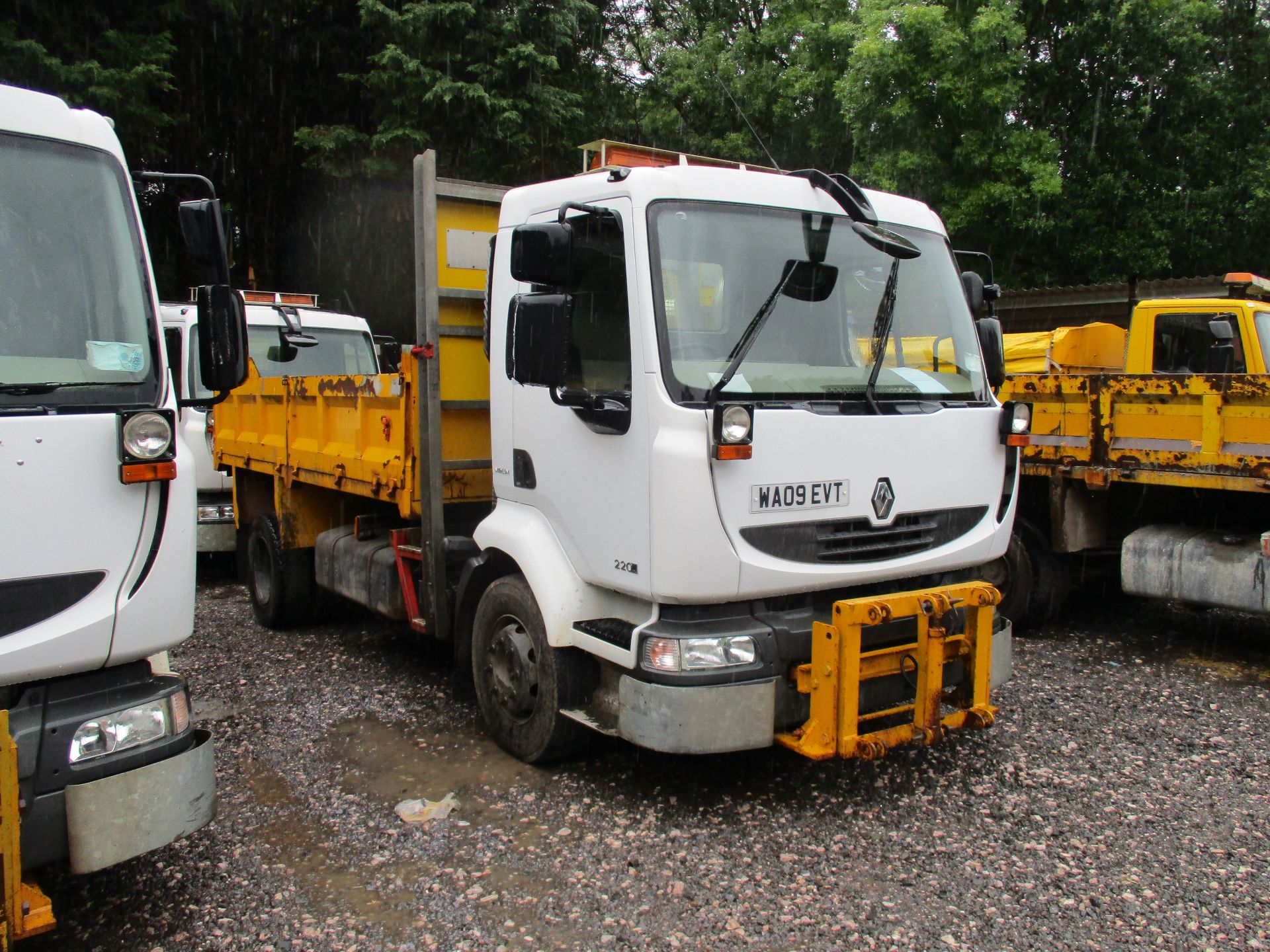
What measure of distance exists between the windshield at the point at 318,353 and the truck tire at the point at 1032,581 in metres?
5.96

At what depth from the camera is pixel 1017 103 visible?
1650 centimetres

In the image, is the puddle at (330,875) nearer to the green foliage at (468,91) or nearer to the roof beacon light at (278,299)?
the roof beacon light at (278,299)

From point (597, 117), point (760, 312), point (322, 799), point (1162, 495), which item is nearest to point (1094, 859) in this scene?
point (760, 312)

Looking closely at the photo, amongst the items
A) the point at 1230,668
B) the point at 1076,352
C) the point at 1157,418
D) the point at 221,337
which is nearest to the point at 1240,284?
the point at 1157,418

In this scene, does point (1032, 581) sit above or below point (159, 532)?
below

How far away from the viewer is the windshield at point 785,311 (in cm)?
387

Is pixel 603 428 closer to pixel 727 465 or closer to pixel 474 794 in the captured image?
pixel 727 465

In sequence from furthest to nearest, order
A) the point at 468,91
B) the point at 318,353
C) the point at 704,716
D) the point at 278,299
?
the point at 468,91
the point at 278,299
the point at 318,353
the point at 704,716

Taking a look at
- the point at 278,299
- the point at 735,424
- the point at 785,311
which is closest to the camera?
the point at 735,424

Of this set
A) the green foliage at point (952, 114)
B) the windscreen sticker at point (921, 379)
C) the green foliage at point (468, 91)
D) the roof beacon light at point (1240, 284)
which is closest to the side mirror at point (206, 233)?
the windscreen sticker at point (921, 379)

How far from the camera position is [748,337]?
392 cm

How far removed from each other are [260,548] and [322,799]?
3.58m

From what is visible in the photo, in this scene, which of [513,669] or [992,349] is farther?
[992,349]

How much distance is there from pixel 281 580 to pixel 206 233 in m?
4.27
